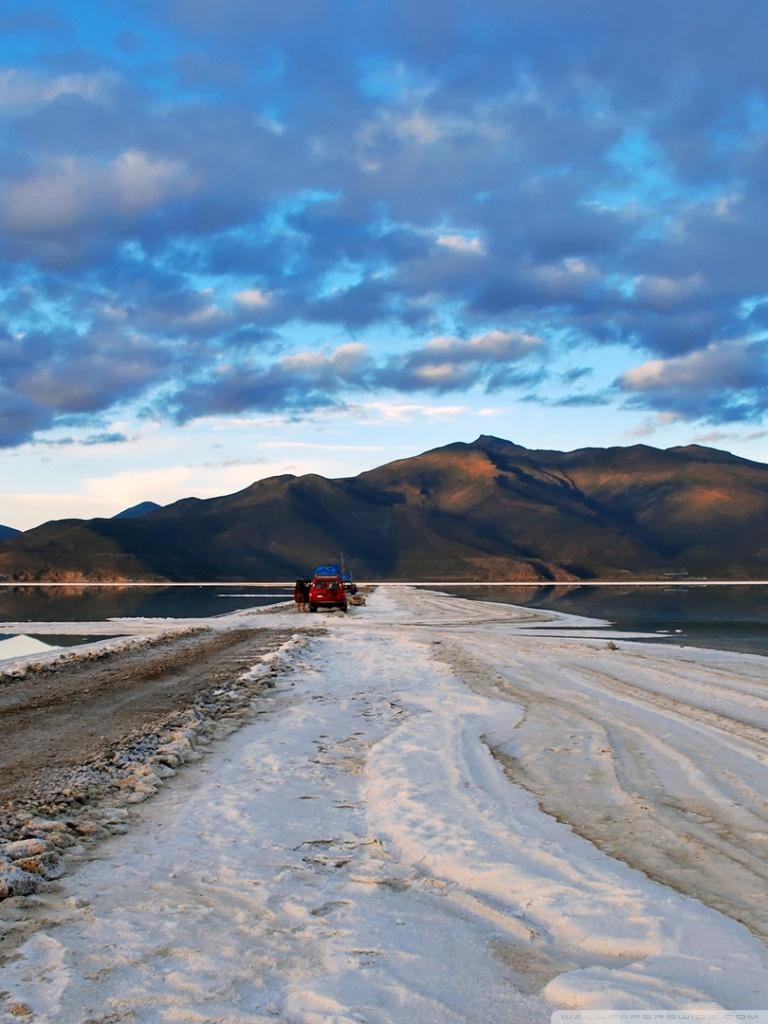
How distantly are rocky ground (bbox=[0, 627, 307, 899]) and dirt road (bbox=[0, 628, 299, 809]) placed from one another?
0.03 metres

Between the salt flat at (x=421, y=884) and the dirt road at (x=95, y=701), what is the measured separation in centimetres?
184

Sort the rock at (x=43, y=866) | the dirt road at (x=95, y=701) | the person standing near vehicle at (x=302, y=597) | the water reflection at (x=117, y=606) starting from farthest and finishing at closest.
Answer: the water reflection at (x=117, y=606) < the person standing near vehicle at (x=302, y=597) < the dirt road at (x=95, y=701) < the rock at (x=43, y=866)

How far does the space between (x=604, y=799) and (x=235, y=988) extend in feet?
18.7

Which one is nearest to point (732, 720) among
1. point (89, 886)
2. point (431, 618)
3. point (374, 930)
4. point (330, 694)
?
point (330, 694)

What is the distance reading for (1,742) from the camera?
42.4 feet

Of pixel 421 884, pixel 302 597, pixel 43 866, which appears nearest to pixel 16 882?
pixel 43 866

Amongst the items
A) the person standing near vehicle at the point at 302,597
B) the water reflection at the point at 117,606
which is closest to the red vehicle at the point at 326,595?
the person standing near vehicle at the point at 302,597

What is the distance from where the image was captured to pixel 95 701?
17.2m

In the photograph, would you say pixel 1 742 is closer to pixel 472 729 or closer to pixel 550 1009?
pixel 472 729

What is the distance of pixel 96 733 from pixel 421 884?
8130 mm

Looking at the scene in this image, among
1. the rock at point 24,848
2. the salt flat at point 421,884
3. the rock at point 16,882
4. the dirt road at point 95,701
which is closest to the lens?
the salt flat at point 421,884

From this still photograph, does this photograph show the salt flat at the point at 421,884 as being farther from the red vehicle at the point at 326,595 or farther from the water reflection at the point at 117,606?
A: the water reflection at the point at 117,606

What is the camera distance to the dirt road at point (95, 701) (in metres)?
11.2

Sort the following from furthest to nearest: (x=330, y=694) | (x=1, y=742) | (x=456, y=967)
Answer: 1. (x=330, y=694)
2. (x=1, y=742)
3. (x=456, y=967)
